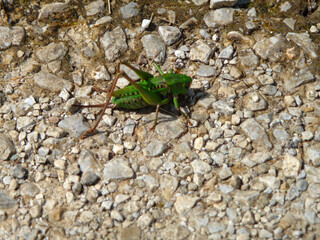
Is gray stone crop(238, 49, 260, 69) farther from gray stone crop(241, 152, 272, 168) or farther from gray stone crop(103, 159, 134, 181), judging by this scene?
gray stone crop(103, 159, 134, 181)

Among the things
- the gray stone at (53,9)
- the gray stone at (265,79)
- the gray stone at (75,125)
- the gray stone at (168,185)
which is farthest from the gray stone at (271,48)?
the gray stone at (53,9)

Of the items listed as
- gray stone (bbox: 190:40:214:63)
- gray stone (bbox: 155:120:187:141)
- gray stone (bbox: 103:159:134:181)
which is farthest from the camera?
gray stone (bbox: 190:40:214:63)

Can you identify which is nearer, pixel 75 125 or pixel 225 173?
pixel 225 173

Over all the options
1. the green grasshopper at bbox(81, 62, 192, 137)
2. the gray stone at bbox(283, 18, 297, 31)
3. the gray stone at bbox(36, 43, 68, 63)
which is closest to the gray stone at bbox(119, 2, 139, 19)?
the gray stone at bbox(36, 43, 68, 63)

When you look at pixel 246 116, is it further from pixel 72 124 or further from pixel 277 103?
pixel 72 124

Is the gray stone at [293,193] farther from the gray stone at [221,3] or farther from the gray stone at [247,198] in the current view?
the gray stone at [221,3]

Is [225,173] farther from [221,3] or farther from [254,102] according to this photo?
[221,3]

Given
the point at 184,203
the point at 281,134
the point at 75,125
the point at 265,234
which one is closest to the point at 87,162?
the point at 75,125
